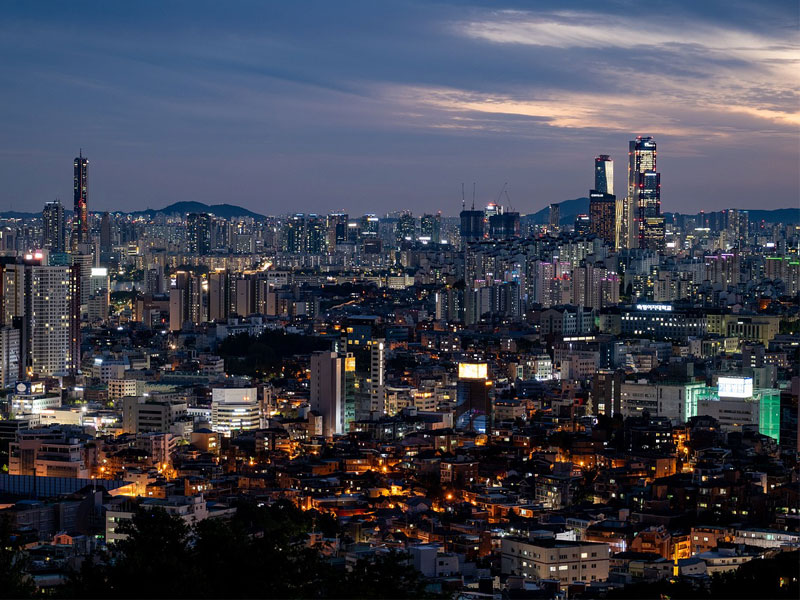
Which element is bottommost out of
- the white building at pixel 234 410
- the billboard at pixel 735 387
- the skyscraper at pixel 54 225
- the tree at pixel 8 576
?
the white building at pixel 234 410

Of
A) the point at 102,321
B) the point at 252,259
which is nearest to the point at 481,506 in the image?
the point at 102,321

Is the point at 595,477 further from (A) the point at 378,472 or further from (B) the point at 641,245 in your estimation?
(B) the point at 641,245

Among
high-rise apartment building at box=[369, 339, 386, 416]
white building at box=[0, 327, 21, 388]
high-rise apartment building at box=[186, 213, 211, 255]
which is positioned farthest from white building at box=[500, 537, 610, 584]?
high-rise apartment building at box=[186, 213, 211, 255]

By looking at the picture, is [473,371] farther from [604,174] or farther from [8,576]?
[604,174]

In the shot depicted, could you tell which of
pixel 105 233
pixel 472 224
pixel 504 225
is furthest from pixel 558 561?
pixel 105 233

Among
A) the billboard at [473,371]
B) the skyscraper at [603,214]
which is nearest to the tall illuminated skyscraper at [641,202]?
the skyscraper at [603,214]

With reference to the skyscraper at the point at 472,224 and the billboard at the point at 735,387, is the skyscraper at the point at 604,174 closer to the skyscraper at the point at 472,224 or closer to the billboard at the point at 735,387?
the skyscraper at the point at 472,224

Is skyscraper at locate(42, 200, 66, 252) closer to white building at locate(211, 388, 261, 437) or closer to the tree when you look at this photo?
white building at locate(211, 388, 261, 437)
